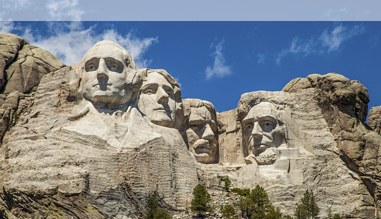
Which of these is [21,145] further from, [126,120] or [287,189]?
[287,189]

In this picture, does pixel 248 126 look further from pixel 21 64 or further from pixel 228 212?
pixel 21 64

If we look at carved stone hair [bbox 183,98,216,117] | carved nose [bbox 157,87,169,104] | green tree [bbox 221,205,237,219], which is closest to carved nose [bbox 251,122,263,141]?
carved stone hair [bbox 183,98,216,117]

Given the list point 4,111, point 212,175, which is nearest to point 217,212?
point 212,175

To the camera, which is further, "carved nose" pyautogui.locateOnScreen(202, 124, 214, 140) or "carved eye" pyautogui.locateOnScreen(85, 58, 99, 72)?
"carved nose" pyautogui.locateOnScreen(202, 124, 214, 140)

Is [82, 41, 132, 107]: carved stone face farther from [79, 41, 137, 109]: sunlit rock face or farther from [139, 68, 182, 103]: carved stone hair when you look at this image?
[139, 68, 182, 103]: carved stone hair

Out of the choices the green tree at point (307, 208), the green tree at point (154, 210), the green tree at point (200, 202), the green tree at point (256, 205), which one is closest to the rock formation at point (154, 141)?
the green tree at point (154, 210)

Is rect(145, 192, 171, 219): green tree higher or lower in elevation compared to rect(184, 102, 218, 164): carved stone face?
lower
